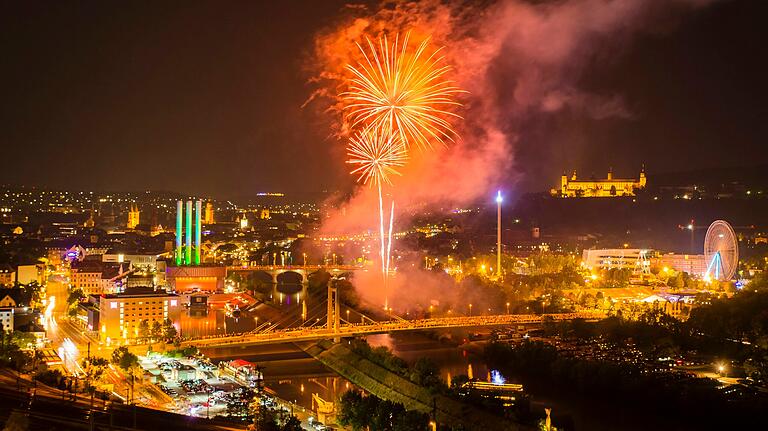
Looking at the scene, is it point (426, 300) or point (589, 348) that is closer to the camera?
point (589, 348)

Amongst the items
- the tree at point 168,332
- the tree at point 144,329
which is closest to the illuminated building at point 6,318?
the tree at point 144,329

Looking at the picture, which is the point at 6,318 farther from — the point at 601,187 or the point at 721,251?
the point at 601,187

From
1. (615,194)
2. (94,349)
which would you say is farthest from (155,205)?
(94,349)

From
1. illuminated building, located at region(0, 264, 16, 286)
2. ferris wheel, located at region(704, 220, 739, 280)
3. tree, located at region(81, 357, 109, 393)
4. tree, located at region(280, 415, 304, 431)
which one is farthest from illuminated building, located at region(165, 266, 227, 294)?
tree, located at region(280, 415, 304, 431)

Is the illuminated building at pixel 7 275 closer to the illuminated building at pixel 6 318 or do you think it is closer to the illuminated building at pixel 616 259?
the illuminated building at pixel 6 318

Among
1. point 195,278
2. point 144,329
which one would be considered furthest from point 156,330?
point 195,278

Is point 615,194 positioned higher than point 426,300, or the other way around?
point 615,194

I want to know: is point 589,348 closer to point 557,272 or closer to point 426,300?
point 426,300
